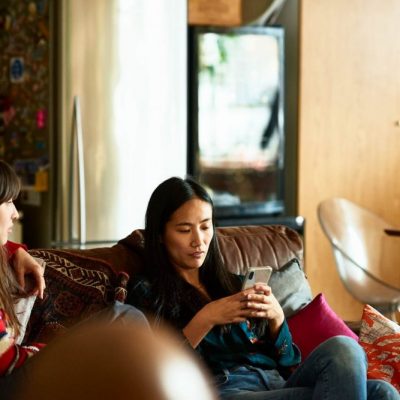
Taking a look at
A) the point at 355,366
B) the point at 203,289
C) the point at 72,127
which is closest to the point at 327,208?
the point at 72,127

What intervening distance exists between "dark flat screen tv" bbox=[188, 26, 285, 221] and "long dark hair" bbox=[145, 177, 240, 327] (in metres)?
2.44

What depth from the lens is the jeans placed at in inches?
91.8

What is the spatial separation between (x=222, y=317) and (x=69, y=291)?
0.44m

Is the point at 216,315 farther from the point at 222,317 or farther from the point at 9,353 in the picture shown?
the point at 9,353

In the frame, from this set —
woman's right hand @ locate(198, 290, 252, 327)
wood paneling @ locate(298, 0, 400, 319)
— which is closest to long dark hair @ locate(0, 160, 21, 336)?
woman's right hand @ locate(198, 290, 252, 327)

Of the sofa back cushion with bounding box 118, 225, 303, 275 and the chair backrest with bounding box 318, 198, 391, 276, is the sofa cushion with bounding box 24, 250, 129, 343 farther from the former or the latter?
the chair backrest with bounding box 318, 198, 391, 276

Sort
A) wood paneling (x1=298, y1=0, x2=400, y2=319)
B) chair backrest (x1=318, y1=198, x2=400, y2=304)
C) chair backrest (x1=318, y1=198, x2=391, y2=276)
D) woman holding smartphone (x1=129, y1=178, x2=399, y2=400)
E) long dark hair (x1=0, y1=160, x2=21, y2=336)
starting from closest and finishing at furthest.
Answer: long dark hair (x1=0, y1=160, x2=21, y2=336) → woman holding smartphone (x1=129, y1=178, x2=399, y2=400) → chair backrest (x1=318, y1=198, x2=400, y2=304) → chair backrest (x1=318, y1=198, x2=391, y2=276) → wood paneling (x1=298, y1=0, x2=400, y2=319)

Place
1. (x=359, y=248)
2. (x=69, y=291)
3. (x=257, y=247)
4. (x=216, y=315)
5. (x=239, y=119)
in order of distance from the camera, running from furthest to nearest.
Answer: (x=239, y=119) < (x=359, y=248) < (x=257, y=247) < (x=69, y=291) < (x=216, y=315)

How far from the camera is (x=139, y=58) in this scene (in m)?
4.57

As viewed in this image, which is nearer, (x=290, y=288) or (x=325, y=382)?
(x=325, y=382)

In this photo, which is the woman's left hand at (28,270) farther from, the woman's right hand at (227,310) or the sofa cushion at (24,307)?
the woman's right hand at (227,310)

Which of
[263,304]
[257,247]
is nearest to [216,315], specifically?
[263,304]

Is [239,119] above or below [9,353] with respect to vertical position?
above

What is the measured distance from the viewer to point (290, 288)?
119 inches
